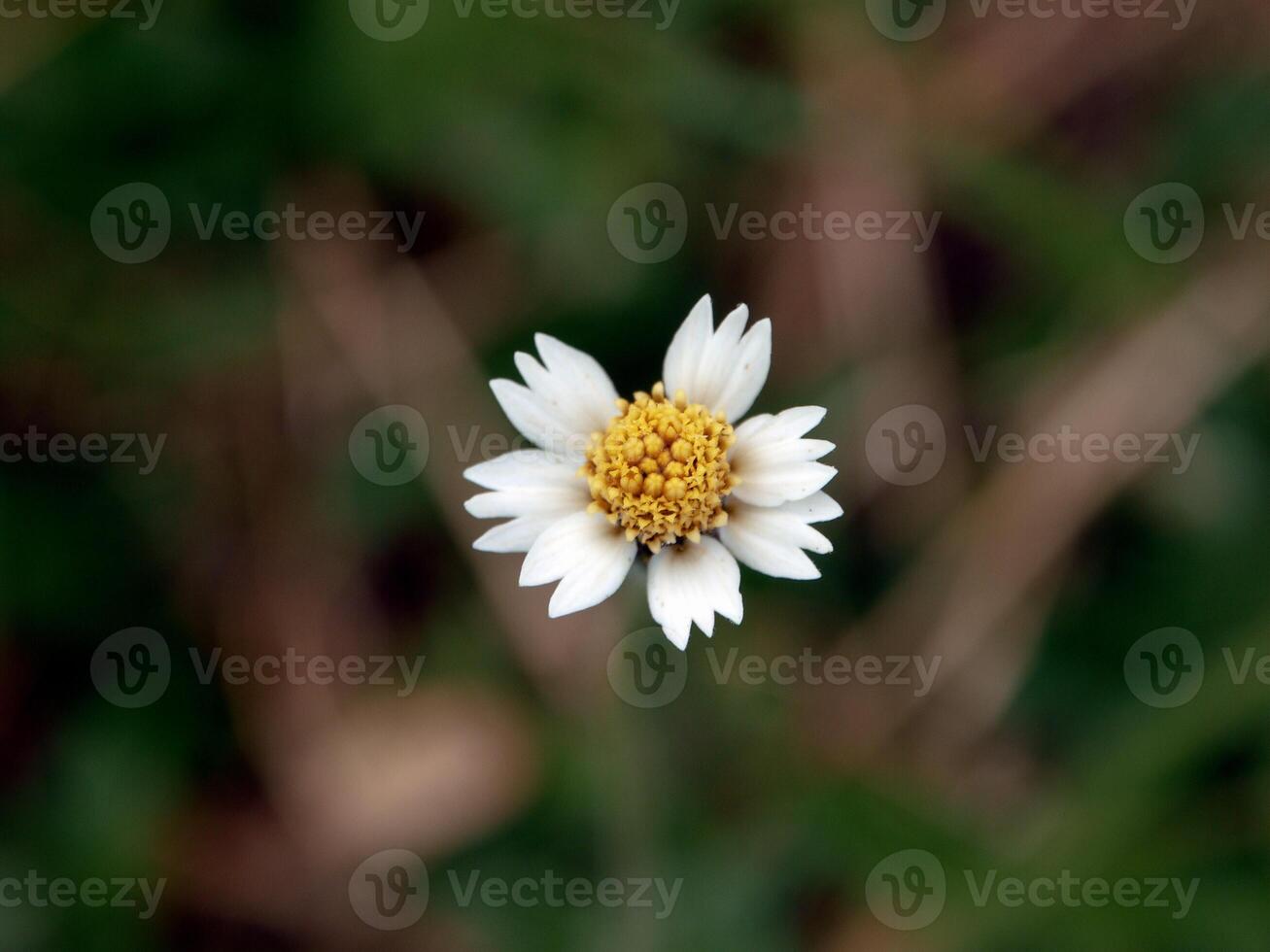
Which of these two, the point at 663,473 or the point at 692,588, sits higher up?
the point at 663,473

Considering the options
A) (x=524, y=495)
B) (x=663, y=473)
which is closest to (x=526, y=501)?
(x=524, y=495)

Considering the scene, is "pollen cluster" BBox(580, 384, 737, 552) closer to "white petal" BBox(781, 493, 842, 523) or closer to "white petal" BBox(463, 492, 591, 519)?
"white petal" BBox(463, 492, 591, 519)

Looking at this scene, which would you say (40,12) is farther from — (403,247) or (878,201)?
(878,201)

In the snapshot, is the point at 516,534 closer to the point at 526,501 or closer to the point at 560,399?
the point at 526,501

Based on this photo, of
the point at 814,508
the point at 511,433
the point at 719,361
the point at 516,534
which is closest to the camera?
the point at 814,508

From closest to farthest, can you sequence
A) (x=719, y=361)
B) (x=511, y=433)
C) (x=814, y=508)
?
1. (x=814, y=508)
2. (x=719, y=361)
3. (x=511, y=433)

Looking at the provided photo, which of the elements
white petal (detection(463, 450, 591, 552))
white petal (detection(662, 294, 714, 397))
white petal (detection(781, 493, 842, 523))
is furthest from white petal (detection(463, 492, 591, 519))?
white petal (detection(781, 493, 842, 523))
